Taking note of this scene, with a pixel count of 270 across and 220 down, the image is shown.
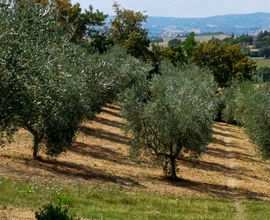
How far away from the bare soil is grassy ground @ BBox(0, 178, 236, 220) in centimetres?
158

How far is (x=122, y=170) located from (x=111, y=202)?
314 inches

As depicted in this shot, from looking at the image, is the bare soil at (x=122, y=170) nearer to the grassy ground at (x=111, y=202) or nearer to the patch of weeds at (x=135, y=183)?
the patch of weeds at (x=135, y=183)

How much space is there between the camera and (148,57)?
7162 cm

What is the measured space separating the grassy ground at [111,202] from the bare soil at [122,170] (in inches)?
62.2

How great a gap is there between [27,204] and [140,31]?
2441 inches

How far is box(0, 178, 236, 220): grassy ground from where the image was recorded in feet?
46.2

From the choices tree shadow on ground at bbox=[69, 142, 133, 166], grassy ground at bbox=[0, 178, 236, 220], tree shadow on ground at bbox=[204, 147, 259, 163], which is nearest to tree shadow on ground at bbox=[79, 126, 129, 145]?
A: tree shadow on ground at bbox=[69, 142, 133, 166]

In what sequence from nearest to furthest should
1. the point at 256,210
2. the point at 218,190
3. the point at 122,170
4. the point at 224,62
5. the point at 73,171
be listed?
the point at 256,210 < the point at 73,171 < the point at 218,190 < the point at 122,170 < the point at 224,62

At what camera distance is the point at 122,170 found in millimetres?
24891

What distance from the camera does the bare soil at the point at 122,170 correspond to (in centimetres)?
2080

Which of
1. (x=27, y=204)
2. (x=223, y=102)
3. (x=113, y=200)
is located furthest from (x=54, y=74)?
(x=223, y=102)

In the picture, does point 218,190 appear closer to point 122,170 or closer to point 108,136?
point 122,170

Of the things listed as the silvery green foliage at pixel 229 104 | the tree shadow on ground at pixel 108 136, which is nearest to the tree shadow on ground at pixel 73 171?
the tree shadow on ground at pixel 108 136

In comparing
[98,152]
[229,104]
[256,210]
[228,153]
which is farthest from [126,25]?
[256,210]
